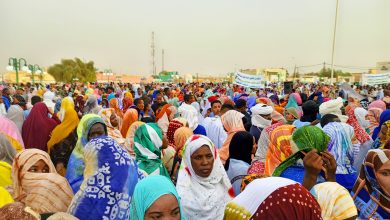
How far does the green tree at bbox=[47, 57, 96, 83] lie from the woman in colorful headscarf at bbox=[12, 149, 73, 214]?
167 ft

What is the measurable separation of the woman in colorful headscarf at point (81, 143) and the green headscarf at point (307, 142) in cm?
182

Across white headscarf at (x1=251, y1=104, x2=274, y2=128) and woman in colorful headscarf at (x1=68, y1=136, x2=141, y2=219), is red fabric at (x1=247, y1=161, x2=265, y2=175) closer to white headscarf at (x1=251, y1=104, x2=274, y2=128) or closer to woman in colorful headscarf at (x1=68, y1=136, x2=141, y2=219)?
woman in colorful headscarf at (x1=68, y1=136, x2=141, y2=219)

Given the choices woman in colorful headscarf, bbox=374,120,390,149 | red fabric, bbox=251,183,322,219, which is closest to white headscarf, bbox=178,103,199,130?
woman in colorful headscarf, bbox=374,120,390,149

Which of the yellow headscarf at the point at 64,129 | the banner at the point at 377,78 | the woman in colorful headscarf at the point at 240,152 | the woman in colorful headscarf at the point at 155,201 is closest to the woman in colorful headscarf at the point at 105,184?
the woman in colorful headscarf at the point at 155,201

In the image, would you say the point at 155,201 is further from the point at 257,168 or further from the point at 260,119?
the point at 260,119

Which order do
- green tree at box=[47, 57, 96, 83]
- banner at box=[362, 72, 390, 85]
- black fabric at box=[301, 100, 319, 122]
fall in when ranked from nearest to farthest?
Answer: black fabric at box=[301, 100, 319, 122] < banner at box=[362, 72, 390, 85] < green tree at box=[47, 57, 96, 83]

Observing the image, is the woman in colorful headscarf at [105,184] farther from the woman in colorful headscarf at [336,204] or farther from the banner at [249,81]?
the banner at [249,81]

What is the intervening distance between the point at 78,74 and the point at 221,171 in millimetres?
52423

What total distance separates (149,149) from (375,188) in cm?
203

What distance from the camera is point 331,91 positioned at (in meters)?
14.8

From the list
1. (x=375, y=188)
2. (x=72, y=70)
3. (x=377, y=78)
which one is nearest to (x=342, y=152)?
(x=375, y=188)

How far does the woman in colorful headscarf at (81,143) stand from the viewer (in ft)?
10.4

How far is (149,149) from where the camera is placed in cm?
341

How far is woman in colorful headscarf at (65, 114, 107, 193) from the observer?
3168 mm
